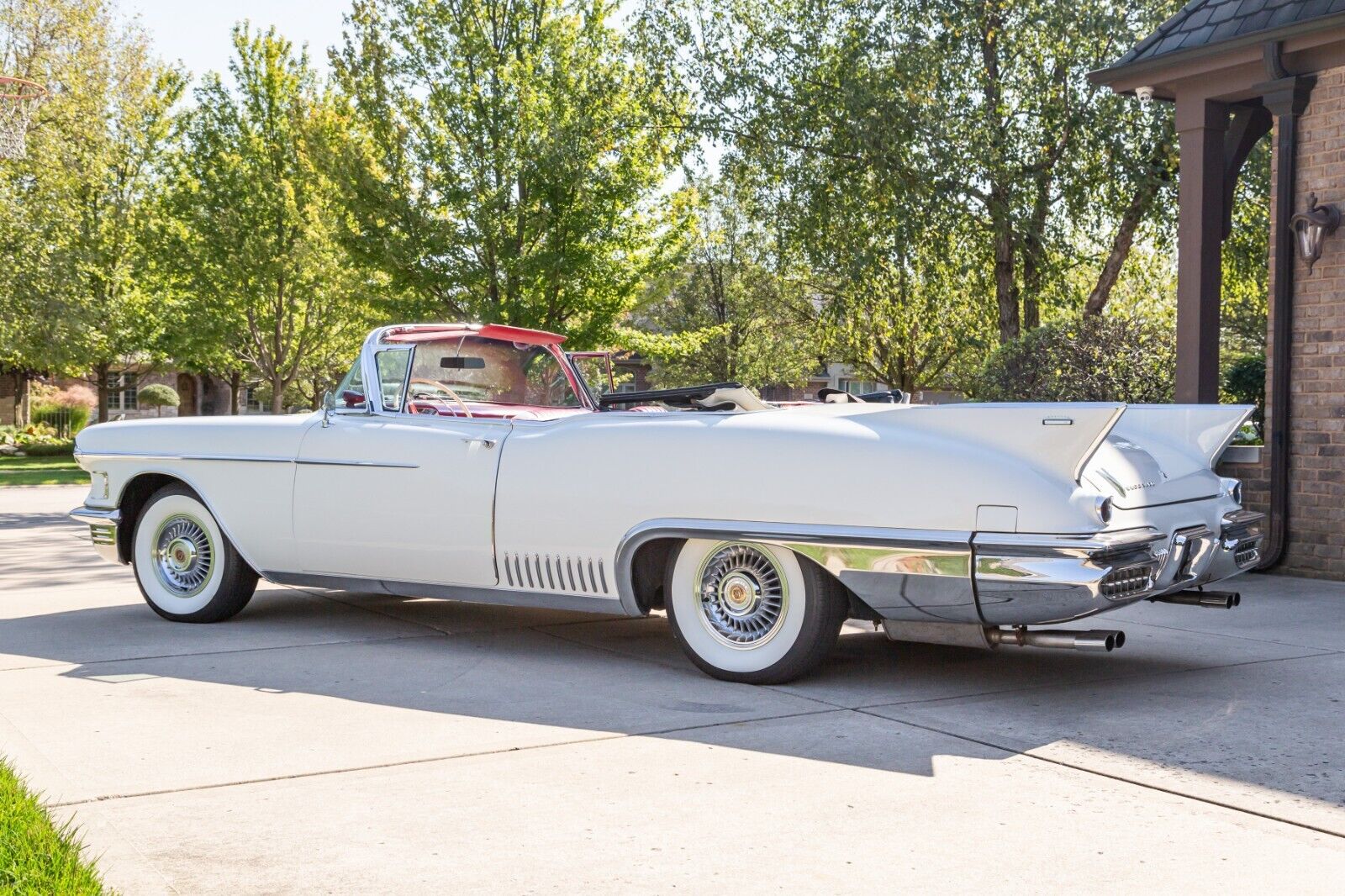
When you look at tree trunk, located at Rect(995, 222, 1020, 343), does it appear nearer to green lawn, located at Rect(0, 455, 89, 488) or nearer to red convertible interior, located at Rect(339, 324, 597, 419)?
red convertible interior, located at Rect(339, 324, 597, 419)

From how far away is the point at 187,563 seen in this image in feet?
24.1

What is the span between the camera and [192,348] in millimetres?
28453

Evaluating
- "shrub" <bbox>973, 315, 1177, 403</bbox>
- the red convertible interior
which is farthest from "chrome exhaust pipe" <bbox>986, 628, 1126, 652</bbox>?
"shrub" <bbox>973, 315, 1177, 403</bbox>

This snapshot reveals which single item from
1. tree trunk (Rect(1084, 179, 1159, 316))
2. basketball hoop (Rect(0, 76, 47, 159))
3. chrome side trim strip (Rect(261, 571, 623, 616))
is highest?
basketball hoop (Rect(0, 76, 47, 159))

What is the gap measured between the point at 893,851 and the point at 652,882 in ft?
2.18

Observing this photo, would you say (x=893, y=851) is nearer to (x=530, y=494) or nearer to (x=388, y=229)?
(x=530, y=494)

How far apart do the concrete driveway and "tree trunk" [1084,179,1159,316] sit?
1108 cm

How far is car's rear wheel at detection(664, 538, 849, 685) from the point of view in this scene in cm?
544

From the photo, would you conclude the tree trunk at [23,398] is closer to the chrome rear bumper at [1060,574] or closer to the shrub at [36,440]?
the shrub at [36,440]

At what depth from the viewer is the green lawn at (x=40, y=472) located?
77.7 feet

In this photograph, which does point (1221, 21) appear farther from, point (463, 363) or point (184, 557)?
point (184, 557)

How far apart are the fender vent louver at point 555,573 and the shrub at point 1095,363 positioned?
22.8 feet

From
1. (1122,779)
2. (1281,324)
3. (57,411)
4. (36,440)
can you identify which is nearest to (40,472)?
(36,440)

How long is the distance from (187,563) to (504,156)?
11.4m
